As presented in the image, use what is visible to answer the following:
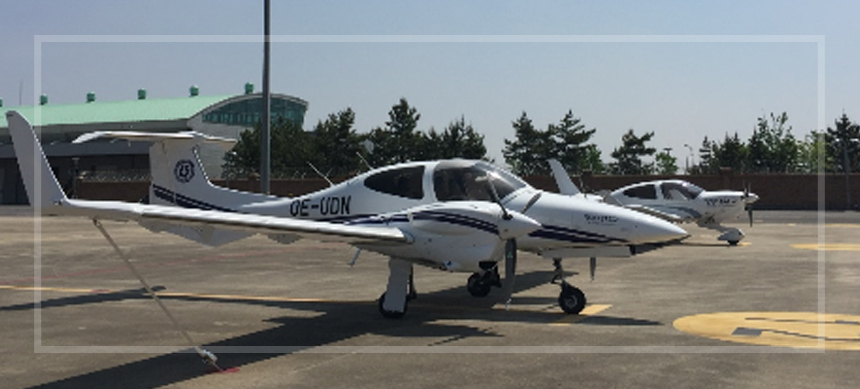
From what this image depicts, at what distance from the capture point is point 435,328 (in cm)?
1218

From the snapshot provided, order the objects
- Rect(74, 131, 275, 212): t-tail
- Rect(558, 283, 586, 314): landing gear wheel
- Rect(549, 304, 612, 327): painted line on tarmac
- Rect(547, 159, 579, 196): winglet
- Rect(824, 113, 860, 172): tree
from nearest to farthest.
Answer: Rect(549, 304, 612, 327): painted line on tarmac
Rect(558, 283, 586, 314): landing gear wheel
Rect(74, 131, 275, 212): t-tail
Rect(547, 159, 579, 196): winglet
Rect(824, 113, 860, 172): tree

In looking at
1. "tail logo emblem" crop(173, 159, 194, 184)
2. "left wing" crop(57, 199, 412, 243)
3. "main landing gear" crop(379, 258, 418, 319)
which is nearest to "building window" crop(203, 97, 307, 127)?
"tail logo emblem" crop(173, 159, 194, 184)

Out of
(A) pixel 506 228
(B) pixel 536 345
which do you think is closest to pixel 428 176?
(A) pixel 506 228

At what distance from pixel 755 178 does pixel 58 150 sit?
71.8 m

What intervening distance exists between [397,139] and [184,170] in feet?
190

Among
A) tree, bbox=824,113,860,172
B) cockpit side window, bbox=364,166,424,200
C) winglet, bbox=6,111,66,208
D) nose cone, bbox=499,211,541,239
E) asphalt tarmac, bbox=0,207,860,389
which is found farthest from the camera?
tree, bbox=824,113,860,172

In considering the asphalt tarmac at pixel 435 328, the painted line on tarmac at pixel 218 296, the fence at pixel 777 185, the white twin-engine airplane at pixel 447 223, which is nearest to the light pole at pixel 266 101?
the asphalt tarmac at pixel 435 328

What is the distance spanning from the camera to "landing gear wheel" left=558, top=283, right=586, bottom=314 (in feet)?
43.3

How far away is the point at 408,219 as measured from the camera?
511 inches

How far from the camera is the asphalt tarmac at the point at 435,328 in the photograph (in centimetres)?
903

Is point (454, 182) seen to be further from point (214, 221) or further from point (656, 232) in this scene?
point (214, 221)

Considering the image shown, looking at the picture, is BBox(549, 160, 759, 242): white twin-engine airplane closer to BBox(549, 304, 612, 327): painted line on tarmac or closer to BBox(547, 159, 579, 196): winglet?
BBox(547, 159, 579, 196): winglet

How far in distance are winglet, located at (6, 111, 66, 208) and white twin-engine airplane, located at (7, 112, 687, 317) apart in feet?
4.88

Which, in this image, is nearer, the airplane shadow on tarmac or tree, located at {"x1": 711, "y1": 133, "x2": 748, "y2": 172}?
the airplane shadow on tarmac
